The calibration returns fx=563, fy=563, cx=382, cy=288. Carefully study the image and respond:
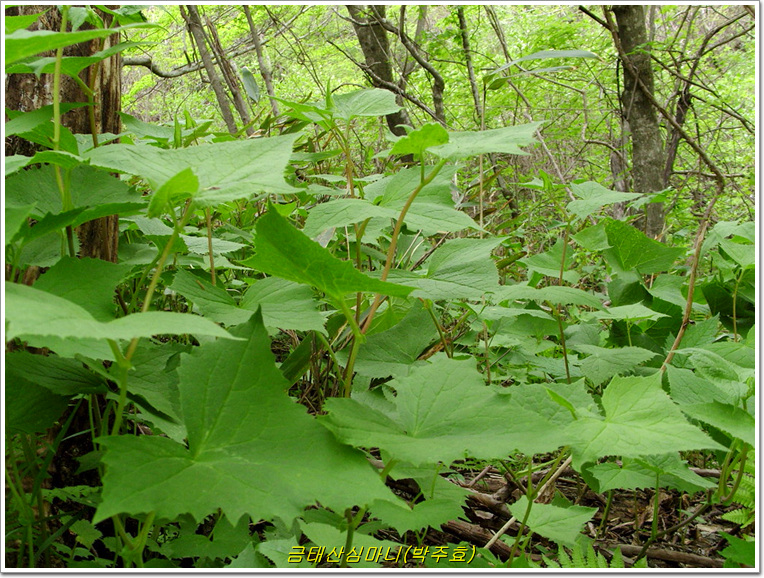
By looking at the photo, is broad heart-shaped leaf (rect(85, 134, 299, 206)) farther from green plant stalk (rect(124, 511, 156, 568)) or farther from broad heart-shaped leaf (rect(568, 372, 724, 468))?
broad heart-shaped leaf (rect(568, 372, 724, 468))

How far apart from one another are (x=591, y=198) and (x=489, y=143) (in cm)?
88

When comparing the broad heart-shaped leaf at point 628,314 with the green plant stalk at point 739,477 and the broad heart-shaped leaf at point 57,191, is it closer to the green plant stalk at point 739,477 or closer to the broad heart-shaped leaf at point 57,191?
the green plant stalk at point 739,477

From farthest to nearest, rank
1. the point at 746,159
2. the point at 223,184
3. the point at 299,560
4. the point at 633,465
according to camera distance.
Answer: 1. the point at 746,159
2. the point at 633,465
3. the point at 299,560
4. the point at 223,184

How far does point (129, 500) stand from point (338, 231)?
976 mm

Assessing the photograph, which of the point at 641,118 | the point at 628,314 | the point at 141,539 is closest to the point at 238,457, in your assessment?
the point at 141,539

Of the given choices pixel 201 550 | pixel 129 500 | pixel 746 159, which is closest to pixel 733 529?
pixel 201 550

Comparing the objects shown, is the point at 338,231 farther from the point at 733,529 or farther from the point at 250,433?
the point at 733,529

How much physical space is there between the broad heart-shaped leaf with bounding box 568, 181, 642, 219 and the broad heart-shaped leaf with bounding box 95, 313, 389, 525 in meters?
1.08

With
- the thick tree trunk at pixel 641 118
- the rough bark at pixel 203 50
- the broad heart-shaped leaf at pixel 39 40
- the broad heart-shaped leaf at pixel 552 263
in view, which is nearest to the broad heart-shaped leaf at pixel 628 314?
the broad heart-shaped leaf at pixel 552 263

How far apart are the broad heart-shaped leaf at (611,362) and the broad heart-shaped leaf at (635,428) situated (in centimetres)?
41

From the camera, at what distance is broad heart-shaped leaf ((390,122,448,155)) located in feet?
2.40

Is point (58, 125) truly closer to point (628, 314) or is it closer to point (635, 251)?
point (628, 314)

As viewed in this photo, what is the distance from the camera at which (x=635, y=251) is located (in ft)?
5.09

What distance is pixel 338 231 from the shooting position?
4.72 feet
